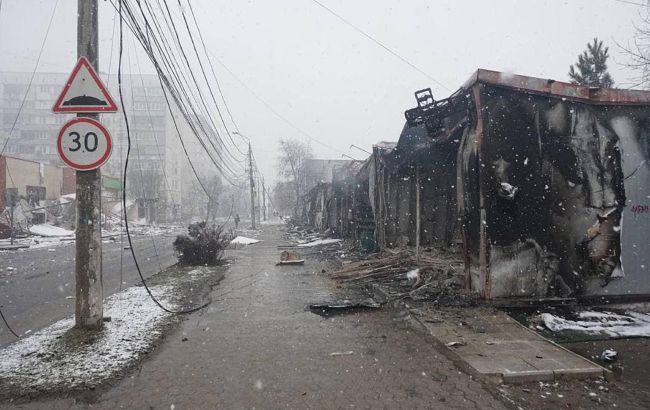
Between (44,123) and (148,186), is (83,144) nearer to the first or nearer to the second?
(148,186)

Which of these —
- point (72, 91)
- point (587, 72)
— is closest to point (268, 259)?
point (72, 91)

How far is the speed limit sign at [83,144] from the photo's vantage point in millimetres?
5266

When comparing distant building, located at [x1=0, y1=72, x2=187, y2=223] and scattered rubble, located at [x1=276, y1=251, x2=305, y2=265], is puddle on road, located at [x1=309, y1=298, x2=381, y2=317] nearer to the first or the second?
scattered rubble, located at [x1=276, y1=251, x2=305, y2=265]

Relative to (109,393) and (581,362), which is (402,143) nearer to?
(581,362)

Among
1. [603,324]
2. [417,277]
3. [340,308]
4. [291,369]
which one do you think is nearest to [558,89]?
[603,324]

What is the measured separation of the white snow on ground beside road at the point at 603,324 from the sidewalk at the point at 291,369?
6.81 ft

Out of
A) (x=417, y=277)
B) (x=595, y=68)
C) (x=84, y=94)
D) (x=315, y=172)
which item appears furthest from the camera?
(x=315, y=172)

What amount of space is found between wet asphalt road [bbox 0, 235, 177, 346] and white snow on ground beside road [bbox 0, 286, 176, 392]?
0.66m

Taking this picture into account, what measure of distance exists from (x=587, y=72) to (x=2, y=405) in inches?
1297

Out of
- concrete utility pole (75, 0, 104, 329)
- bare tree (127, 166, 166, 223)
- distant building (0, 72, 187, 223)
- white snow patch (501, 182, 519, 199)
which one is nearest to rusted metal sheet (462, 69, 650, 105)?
white snow patch (501, 182, 519, 199)

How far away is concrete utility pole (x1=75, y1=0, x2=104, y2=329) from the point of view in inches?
209

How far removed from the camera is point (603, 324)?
5.87 m

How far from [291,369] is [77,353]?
8.06 ft

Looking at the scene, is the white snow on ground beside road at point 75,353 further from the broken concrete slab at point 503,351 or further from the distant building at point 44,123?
the distant building at point 44,123
